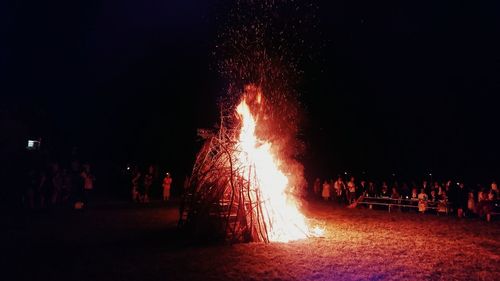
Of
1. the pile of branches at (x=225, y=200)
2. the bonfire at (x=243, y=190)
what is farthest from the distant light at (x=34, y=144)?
the pile of branches at (x=225, y=200)

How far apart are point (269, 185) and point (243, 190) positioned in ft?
3.58

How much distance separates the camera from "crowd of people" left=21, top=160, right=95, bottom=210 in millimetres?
16234

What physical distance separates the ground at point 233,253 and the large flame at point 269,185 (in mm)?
785

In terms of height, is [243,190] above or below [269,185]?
below

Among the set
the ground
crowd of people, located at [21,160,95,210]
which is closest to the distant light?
crowd of people, located at [21,160,95,210]

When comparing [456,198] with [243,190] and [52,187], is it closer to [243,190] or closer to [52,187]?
[243,190]

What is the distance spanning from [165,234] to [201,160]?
98.0 inches

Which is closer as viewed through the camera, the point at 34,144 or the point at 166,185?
the point at 166,185

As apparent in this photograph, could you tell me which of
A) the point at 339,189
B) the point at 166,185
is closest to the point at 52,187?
the point at 166,185

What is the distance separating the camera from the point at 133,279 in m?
7.29

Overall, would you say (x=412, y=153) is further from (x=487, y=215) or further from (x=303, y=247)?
(x=303, y=247)

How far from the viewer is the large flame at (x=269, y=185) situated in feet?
37.9

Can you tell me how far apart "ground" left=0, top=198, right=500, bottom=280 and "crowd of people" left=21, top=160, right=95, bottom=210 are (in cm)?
213

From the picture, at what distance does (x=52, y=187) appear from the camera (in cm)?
1717
